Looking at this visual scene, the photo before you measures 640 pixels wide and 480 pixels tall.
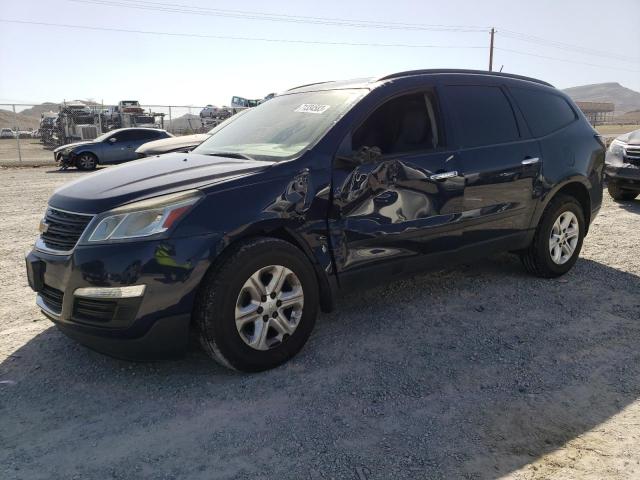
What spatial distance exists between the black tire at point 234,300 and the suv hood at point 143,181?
1.57 feet

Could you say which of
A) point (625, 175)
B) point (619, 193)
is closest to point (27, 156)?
point (619, 193)

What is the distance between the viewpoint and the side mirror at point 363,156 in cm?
348

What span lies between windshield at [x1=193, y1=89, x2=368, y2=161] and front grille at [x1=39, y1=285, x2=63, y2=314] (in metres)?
1.50

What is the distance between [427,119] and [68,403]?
3.09m

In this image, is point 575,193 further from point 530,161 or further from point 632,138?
point 632,138

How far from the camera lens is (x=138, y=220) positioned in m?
2.92

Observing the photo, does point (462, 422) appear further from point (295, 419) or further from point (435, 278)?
point (435, 278)

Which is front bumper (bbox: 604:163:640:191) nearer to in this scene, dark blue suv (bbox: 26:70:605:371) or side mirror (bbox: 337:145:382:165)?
dark blue suv (bbox: 26:70:605:371)

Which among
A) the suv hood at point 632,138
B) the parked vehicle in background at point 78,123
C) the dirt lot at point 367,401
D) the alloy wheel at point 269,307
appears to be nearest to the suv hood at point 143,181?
the alloy wheel at point 269,307

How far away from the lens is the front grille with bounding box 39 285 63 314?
3.07 metres

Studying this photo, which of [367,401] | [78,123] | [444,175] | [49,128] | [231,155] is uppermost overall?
[78,123]

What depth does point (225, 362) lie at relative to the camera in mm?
3098

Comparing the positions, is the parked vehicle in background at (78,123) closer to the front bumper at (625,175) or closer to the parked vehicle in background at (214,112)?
the parked vehicle in background at (214,112)

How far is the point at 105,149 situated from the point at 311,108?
50.9 ft
